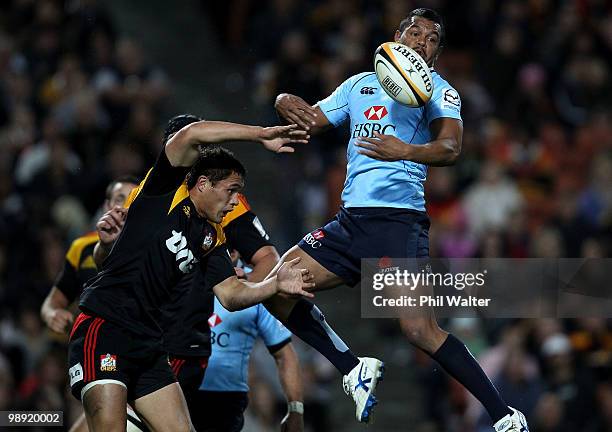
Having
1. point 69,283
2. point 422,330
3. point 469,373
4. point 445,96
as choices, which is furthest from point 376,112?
point 69,283

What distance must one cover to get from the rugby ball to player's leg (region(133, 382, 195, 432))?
202cm

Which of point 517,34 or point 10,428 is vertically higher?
point 517,34

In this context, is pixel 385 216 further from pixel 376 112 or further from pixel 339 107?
pixel 339 107

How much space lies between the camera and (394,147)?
6.79 metres

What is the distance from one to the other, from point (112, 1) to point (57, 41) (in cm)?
162

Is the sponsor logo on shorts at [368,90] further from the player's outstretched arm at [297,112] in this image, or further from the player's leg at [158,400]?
the player's leg at [158,400]

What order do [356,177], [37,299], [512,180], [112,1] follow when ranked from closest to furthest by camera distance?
[356,177] → [37,299] → [512,180] → [112,1]

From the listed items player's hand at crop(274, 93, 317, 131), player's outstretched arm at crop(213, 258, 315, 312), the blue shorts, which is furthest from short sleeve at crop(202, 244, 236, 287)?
player's hand at crop(274, 93, 317, 131)

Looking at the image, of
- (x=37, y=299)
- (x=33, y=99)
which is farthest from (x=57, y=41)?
(x=37, y=299)

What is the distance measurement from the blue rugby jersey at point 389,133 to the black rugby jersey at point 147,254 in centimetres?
104

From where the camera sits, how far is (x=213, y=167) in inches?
271

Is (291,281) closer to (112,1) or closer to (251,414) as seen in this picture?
(251,414)

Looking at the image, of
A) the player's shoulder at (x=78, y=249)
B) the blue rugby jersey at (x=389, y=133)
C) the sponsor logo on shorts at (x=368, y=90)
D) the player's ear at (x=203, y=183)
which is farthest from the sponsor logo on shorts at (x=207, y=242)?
the player's shoulder at (x=78, y=249)

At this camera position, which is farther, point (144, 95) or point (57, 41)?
point (57, 41)
